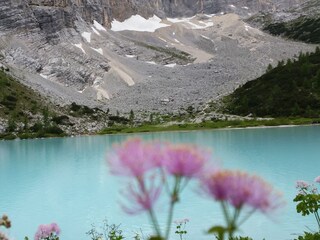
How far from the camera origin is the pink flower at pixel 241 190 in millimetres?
1431

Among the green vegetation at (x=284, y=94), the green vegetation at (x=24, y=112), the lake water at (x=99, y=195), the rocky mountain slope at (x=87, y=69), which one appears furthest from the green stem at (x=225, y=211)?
the rocky mountain slope at (x=87, y=69)

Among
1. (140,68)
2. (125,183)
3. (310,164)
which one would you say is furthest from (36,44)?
(125,183)

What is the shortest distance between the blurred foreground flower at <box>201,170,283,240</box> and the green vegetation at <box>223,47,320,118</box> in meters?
101

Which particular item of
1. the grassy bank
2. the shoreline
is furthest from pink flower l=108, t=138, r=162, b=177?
the grassy bank

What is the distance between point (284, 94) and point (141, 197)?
11409cm

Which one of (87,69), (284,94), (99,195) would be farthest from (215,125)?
(87,69)

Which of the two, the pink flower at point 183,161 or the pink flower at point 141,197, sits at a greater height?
the pink flower at point 183,161

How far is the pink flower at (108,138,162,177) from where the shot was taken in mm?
1469

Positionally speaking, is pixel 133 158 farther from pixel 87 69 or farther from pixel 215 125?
pixel 87 69

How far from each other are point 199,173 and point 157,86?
6559 inches

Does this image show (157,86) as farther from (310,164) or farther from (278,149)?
(310,164)

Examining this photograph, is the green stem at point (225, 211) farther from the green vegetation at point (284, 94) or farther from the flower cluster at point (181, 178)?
the green vegetation at point (284, 94)

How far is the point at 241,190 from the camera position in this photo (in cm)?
143

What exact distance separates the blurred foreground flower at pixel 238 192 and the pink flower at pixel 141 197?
17 cm
